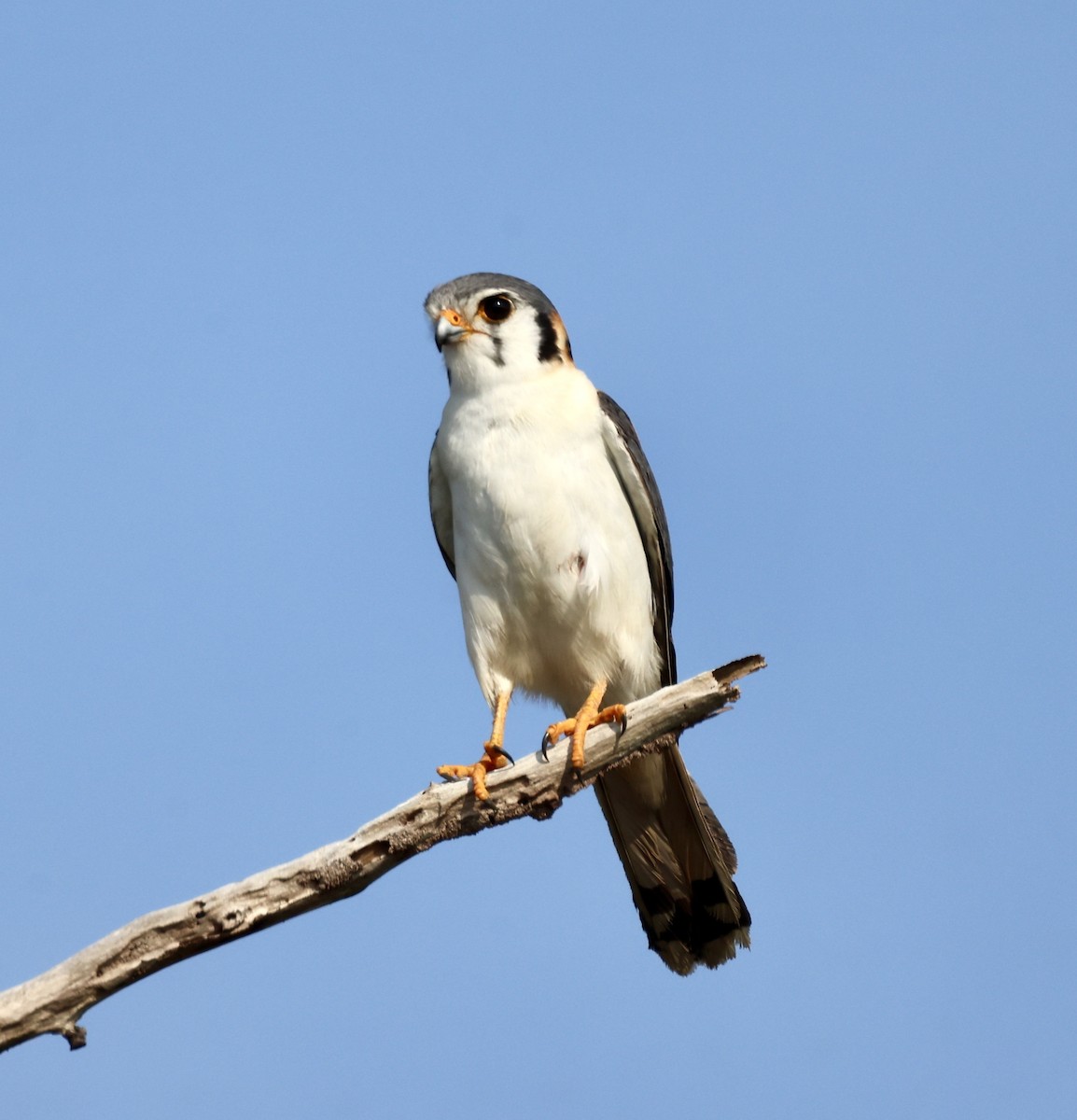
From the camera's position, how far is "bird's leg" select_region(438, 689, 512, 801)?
4.34m

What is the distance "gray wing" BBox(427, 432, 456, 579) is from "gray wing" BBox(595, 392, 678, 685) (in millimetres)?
649

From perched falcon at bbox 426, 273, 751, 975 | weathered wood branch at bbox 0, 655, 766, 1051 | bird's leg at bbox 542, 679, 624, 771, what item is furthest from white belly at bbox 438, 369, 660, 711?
weathered wood branch at bbox 0, 655, 766, 1051

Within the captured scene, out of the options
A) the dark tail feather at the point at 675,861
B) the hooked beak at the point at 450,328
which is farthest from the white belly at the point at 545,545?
the dark tail feather at the point at 675,861

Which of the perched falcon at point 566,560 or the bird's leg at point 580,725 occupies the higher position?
the perched falcon at point 566,560

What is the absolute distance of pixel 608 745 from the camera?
4.43 metres

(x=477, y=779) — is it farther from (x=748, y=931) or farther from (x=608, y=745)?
(x=748, y=931)

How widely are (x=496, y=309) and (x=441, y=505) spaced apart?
78 centimetres

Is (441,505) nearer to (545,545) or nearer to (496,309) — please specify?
(545,545)

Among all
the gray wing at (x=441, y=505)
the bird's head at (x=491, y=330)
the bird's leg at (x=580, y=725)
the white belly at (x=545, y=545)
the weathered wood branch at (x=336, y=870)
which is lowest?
the weathered wood branch at (x=336, y=870)

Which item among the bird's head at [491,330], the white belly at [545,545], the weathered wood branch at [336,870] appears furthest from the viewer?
the bird's head at [491,330]

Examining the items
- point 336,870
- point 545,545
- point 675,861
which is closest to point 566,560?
point 545,545

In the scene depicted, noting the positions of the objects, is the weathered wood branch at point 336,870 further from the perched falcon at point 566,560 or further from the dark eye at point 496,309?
the dark eye at point 496,309

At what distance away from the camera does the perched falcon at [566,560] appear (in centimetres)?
505

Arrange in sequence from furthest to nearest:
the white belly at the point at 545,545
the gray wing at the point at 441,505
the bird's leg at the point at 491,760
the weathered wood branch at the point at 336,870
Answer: the gray wing at the point at 441,505 < the white belly at the point at 545,545 < the bird's leg at the point at 491,760 < the weathered wood branch at the point at 336,870
